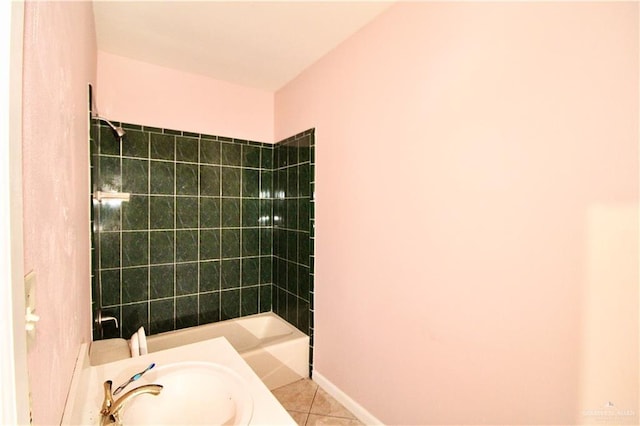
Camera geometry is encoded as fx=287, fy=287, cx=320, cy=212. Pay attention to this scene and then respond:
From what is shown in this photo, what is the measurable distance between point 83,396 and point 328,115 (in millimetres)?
1998

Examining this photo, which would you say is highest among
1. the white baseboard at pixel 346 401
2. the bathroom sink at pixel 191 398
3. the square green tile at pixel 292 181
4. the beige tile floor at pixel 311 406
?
the square green tile at pixel 292 181

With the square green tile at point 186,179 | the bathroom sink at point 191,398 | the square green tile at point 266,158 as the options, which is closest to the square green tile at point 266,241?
the square green tile at point 266,158

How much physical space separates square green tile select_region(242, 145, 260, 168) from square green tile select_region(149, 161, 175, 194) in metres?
0.62

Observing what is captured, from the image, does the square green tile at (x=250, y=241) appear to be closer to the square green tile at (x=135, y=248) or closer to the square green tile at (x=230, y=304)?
the square green tile at (x=230, y=304)

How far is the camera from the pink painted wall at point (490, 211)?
37.2 inches

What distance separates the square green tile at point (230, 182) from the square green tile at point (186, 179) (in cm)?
24

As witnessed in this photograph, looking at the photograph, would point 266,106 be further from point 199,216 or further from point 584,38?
point 584,38

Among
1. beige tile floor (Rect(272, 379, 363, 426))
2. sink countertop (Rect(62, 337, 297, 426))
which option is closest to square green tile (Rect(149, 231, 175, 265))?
sink countertop (Rect(62, 337, 297, 426))

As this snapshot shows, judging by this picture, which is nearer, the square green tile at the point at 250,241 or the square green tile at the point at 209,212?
the square green tile at the point at 209,212

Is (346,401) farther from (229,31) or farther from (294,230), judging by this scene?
(229,31)

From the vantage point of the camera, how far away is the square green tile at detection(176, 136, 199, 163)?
2436 mm

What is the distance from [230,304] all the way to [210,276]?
33 centimetres

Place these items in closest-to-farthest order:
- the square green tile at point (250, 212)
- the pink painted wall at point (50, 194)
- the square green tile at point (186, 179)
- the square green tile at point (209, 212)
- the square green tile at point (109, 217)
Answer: the pink painted wall at point (50, 194), the square green tile at point (109, 217), the square green tile at point (186, 179), the square green tile at point (209, 212), the square green tile at point (250, 212)

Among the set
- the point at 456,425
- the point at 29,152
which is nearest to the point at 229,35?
the point at 29,152
